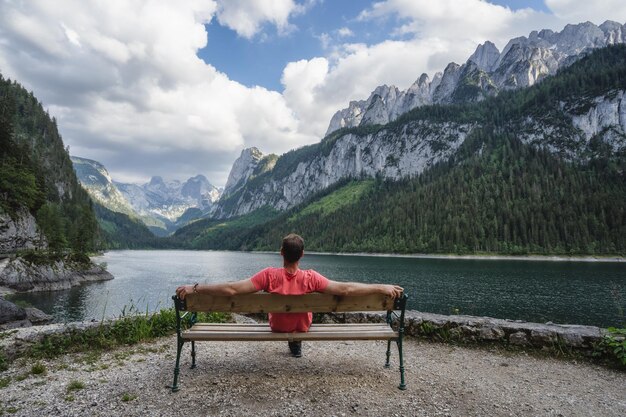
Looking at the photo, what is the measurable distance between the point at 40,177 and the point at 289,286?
9690 centimetres

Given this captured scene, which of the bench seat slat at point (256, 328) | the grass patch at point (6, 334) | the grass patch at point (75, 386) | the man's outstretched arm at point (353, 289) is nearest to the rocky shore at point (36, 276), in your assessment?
the grass patch at point (6, 334)

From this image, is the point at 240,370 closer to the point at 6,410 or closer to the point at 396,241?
the point at 6,410

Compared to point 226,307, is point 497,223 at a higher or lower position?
higher

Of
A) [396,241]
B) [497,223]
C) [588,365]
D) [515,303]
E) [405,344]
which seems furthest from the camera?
[396,241]

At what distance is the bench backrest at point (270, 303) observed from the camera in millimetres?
6266

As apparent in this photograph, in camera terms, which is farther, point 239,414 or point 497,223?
point 497,223

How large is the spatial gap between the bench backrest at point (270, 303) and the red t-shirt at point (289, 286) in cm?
24

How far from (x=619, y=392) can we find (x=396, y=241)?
15942cm

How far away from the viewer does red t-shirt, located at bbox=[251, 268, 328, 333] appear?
6523mm

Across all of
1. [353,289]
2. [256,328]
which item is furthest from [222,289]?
[353,289]

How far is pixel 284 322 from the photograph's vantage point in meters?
6.65

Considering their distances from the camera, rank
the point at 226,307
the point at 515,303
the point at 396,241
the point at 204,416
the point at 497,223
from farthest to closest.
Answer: the point at 396,241
the point at 497,223
the point at 515,303
the point at 226,307
the point at 204,416

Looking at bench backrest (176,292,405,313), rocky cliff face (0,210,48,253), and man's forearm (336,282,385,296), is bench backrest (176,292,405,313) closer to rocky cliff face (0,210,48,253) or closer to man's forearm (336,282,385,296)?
man's forearm (336,282,385,296)

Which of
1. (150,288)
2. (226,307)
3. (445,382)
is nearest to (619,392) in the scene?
(445,382)
